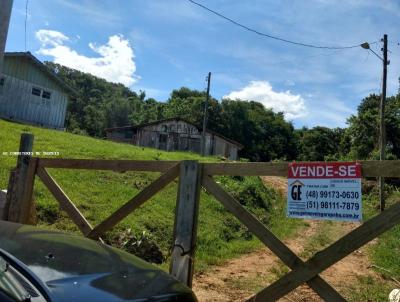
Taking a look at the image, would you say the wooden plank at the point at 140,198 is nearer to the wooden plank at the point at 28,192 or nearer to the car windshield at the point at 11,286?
the wooden plank at the point at 28,192

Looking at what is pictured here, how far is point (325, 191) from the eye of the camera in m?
3.81

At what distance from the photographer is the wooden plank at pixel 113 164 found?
4840 mm

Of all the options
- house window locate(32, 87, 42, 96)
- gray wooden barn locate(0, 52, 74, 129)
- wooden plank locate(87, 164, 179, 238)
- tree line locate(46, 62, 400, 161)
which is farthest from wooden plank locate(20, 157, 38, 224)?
tree line locate(46, 62, 400, 161)

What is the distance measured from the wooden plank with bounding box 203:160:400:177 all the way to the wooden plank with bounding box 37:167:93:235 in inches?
73.5

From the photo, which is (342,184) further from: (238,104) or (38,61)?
(238,104)

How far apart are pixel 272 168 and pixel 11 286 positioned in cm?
246

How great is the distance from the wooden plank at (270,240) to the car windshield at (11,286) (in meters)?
2.23

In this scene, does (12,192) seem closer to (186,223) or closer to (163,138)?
(186,223)

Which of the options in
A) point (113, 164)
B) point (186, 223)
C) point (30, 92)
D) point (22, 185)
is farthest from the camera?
point (30, 92)

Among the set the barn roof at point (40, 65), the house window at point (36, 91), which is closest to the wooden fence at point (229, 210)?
the barn roof at point (40, 65)

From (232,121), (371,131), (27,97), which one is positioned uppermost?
(232,121)

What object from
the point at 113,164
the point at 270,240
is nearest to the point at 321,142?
the point at 113,164

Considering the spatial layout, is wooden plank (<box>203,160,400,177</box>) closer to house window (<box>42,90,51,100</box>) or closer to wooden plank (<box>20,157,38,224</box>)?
wooden plank (<box>20,157,38,224</box>)

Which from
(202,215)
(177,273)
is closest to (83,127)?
(202,215)
